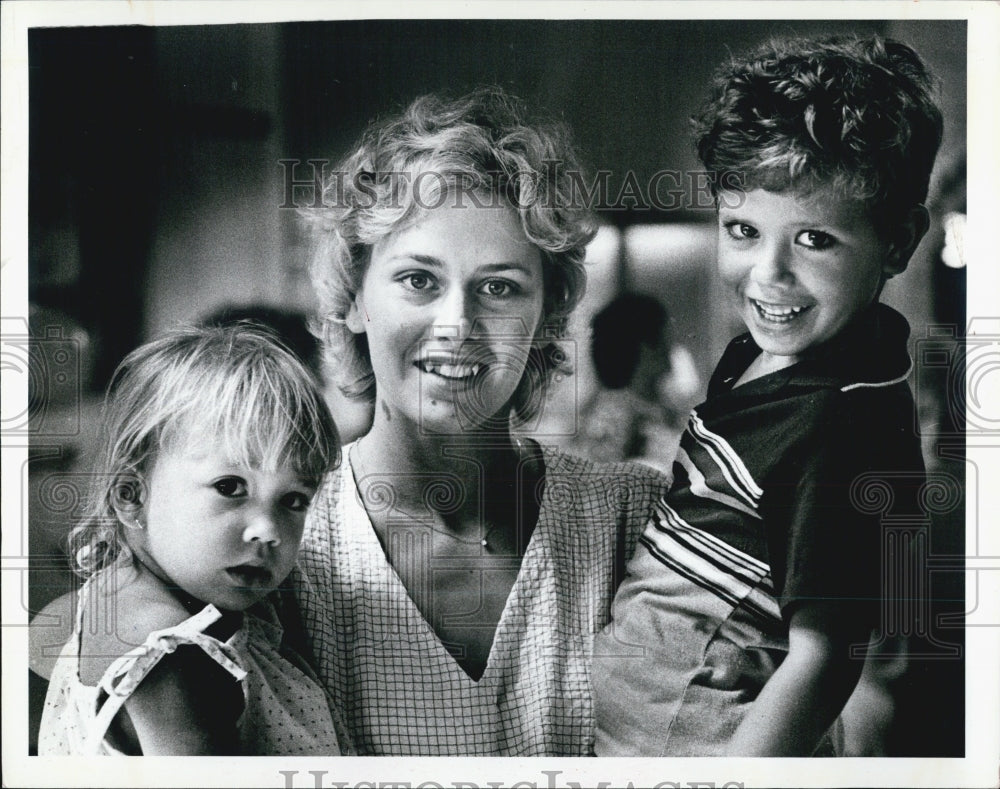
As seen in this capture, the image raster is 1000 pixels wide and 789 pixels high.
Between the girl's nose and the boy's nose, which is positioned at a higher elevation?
the boy's nose

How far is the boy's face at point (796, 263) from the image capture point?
245cm

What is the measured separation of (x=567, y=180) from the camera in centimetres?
247

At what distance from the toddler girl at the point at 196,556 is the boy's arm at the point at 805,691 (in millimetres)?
1076

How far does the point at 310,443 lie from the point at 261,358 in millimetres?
248

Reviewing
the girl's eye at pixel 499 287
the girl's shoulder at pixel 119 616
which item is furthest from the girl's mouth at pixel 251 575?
the girl's eye at pixel 499 287

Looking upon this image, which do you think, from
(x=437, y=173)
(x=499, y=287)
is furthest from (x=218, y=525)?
(x=437, y=173)

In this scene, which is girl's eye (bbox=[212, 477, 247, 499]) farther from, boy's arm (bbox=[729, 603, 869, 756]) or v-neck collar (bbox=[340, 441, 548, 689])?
boy's arm (bbox=[729, 603, 869, 756])

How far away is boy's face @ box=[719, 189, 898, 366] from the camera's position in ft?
8.02

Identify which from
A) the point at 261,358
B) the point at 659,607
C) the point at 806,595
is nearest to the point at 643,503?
the point at 659,607

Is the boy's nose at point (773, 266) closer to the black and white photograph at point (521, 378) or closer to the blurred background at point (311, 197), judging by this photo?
the black and white photograph at point (521, 378)

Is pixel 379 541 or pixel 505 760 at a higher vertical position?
pixel 379 541

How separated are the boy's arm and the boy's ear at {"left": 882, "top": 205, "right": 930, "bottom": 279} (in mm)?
873

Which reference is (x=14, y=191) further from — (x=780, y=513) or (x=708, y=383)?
(x=780, y=513)

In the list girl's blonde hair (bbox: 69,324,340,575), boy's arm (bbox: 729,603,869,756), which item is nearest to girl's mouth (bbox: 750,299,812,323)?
boy's arm (bbox: 729,603,869,756)
